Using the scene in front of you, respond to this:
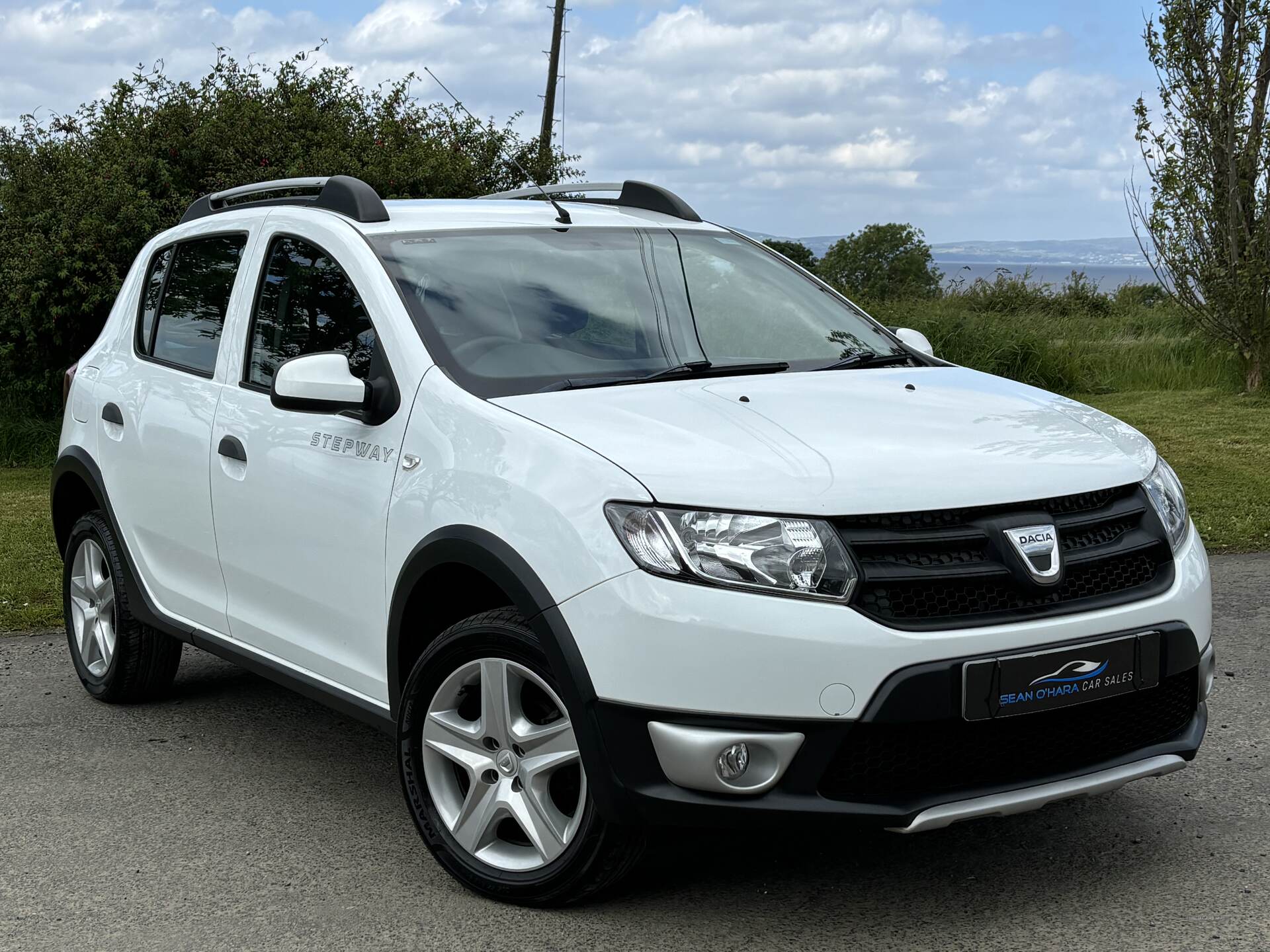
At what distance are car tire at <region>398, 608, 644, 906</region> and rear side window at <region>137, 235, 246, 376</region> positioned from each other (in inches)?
68.2

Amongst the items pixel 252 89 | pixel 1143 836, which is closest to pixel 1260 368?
pixel 252 89

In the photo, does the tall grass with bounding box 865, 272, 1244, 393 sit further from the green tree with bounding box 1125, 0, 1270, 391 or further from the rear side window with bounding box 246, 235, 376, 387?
the rear side window with bounding box 246, 235, 376, 387

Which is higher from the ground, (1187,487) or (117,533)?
(117,533)

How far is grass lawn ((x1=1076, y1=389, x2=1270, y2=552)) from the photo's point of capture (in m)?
8.83

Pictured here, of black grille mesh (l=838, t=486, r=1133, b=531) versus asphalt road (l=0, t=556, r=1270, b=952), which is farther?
asphalt road (l=0, t=556, r=1270, b=952)

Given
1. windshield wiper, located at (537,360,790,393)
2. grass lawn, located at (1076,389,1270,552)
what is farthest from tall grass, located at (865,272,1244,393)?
windshield wiper, located at (537,360,790,393)

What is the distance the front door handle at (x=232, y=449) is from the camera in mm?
4523

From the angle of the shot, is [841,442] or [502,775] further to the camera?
[502,775]

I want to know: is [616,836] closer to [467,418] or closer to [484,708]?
[484,708]

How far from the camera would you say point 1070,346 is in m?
17.5

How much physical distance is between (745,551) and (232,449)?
6.72ft

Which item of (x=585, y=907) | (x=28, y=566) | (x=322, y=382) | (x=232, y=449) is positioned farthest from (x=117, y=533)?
(x=28, y=566)

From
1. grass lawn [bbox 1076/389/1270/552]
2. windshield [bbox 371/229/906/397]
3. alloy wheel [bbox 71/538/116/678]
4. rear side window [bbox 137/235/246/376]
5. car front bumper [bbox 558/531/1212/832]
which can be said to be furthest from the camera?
grass lawn [bbox 1076/389/1270/552]

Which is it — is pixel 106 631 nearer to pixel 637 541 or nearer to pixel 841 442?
pixel 637 541
